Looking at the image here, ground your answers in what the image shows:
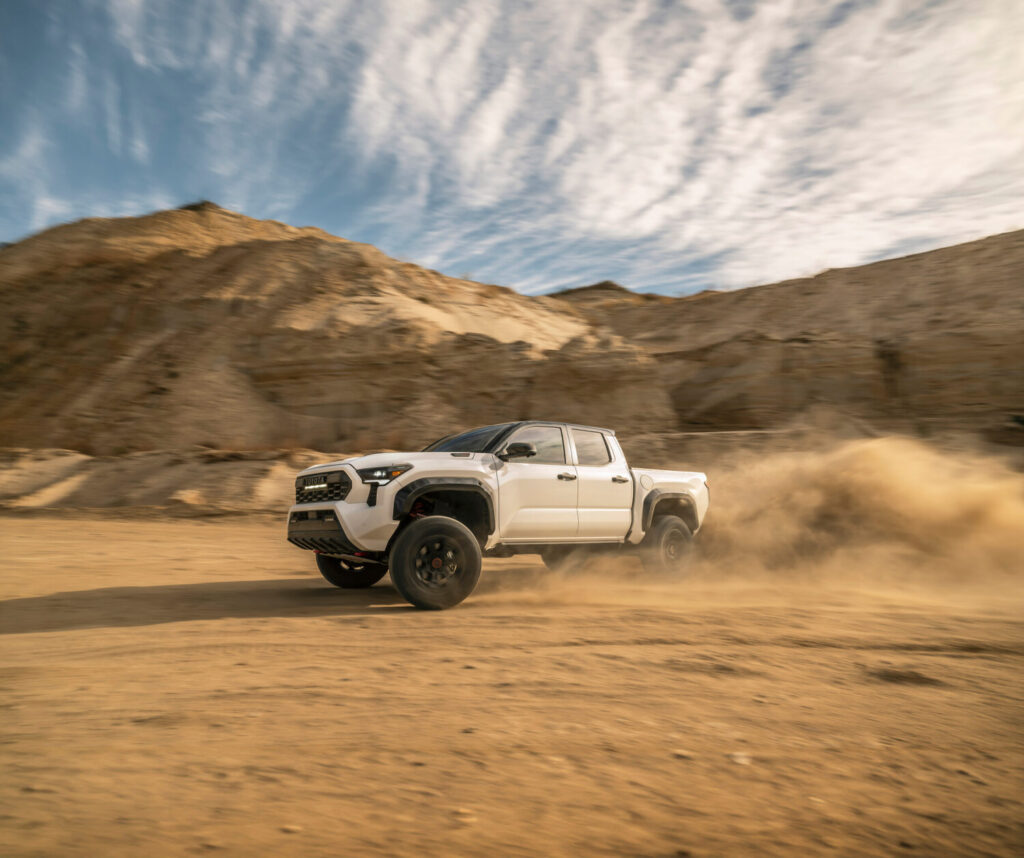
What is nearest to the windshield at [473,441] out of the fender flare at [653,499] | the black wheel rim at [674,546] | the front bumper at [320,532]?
the front bumper at [320,532]

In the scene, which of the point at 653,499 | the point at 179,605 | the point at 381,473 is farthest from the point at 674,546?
the point at 179,605

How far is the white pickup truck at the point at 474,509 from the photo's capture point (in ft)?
20.3

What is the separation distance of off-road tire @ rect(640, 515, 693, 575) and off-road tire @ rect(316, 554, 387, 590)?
2.91 metres

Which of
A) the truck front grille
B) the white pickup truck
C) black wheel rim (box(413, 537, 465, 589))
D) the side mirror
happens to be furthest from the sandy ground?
the side mirror

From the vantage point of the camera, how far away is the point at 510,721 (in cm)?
352

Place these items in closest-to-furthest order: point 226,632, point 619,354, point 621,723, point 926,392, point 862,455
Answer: point 621,723 < point 226,632 < point 862,455 < point 926,392 < point 619,354

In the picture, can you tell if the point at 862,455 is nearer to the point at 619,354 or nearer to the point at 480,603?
the point at 480,603

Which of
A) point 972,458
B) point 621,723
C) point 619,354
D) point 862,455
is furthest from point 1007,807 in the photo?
point 619,354

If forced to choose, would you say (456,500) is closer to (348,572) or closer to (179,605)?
(348,572)

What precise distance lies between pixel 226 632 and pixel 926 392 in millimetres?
22209

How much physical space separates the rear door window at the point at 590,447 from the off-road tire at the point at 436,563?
1.87 metres

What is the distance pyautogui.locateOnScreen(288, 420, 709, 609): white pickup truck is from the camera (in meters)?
6.20

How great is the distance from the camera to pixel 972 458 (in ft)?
50.9

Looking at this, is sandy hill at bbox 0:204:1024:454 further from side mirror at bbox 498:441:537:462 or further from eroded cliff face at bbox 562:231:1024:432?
side mirror at bbox 498:441:537:462
